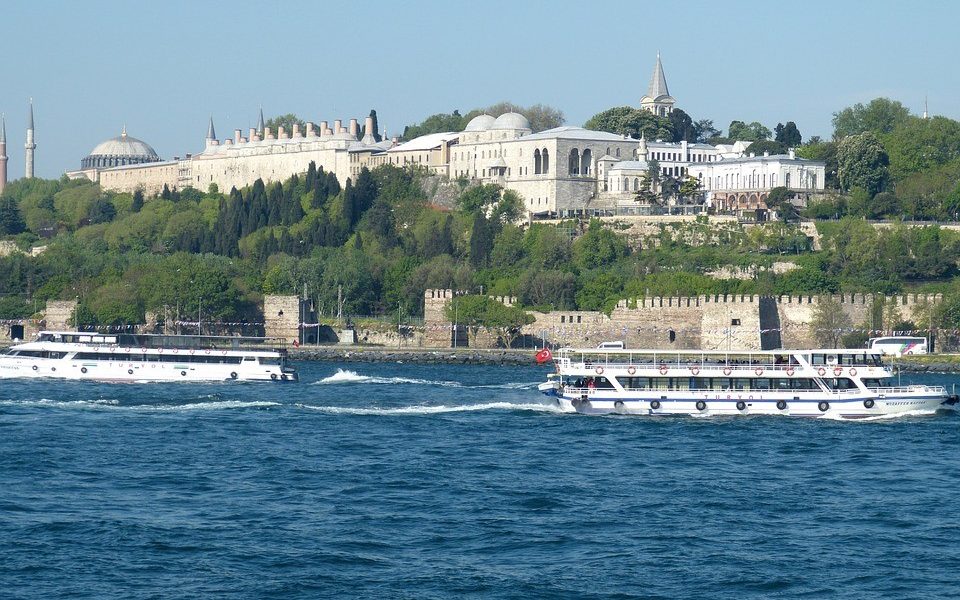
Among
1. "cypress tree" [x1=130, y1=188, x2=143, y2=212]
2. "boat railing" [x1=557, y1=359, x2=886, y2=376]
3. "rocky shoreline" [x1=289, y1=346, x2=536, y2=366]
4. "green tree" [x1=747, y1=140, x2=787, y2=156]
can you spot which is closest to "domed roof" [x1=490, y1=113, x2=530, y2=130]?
"green tree" [x1=747, y1=140, x2=787, y2=156]

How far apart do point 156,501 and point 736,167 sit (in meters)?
82.6

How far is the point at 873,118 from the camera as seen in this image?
126m

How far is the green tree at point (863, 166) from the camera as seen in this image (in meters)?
109

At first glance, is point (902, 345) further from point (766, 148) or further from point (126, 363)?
point (766, 148)

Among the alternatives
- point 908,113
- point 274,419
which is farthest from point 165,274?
point 908,113

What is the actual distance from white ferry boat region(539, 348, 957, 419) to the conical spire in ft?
278

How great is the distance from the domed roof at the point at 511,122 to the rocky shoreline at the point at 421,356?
3974 centimetres

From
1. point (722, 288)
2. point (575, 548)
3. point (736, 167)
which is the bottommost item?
point (575, 548)

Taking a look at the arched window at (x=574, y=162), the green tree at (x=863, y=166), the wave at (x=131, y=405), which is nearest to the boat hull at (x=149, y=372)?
the wave at (x=131, y=405)

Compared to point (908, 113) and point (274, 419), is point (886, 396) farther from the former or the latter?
point (908, 113)

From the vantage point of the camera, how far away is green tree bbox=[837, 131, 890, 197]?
108875 mm

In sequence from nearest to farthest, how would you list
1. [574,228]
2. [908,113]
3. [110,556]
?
[110,556]
[574,228]
[908,113]

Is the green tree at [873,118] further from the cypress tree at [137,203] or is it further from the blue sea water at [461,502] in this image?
the blue sea water at [461,502]

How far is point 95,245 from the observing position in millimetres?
116875
